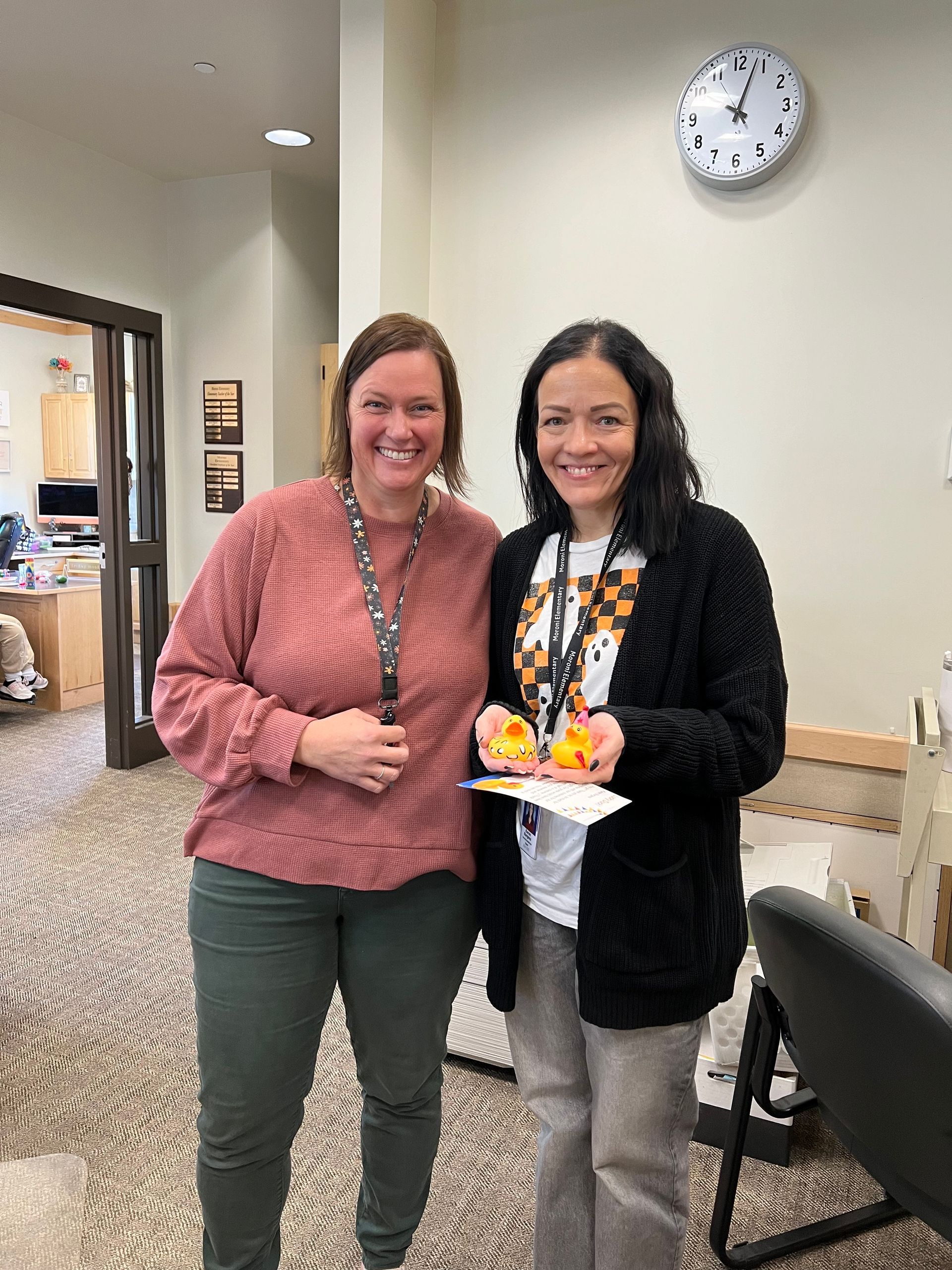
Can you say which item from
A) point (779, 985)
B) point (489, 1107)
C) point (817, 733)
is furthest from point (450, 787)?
point (817, 733)

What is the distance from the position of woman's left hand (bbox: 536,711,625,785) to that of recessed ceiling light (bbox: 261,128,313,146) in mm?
3799

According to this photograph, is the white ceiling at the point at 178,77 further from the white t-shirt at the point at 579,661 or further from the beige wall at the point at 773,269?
the white t-shirt at the point at 579,661

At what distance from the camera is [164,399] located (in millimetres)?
4746

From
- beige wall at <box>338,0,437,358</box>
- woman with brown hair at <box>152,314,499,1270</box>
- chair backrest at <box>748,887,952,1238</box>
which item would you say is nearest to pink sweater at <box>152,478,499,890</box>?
woman with brown hair at <box>152,314,499,1270</box>

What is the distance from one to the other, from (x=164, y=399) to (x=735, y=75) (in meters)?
3.34

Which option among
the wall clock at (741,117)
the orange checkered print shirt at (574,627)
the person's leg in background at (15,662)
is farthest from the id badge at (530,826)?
the person's leg in background at (15,662)

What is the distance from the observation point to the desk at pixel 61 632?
5.59 metres

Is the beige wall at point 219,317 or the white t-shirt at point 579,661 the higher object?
the beige wall at point 219,317

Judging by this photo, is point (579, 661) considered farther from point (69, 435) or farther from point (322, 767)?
point (69, 435)

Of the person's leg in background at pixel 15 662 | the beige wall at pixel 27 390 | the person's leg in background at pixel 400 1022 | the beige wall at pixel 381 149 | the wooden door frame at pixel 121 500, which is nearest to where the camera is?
the person's leg in background at pixel 400 1022

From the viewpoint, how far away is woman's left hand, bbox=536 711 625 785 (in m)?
1.05

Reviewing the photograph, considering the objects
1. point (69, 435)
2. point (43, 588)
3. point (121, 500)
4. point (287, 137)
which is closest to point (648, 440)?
point (287, 137)

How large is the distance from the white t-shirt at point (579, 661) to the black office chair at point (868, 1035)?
35 centimetres

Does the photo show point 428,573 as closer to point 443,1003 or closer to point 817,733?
point 443,1003
